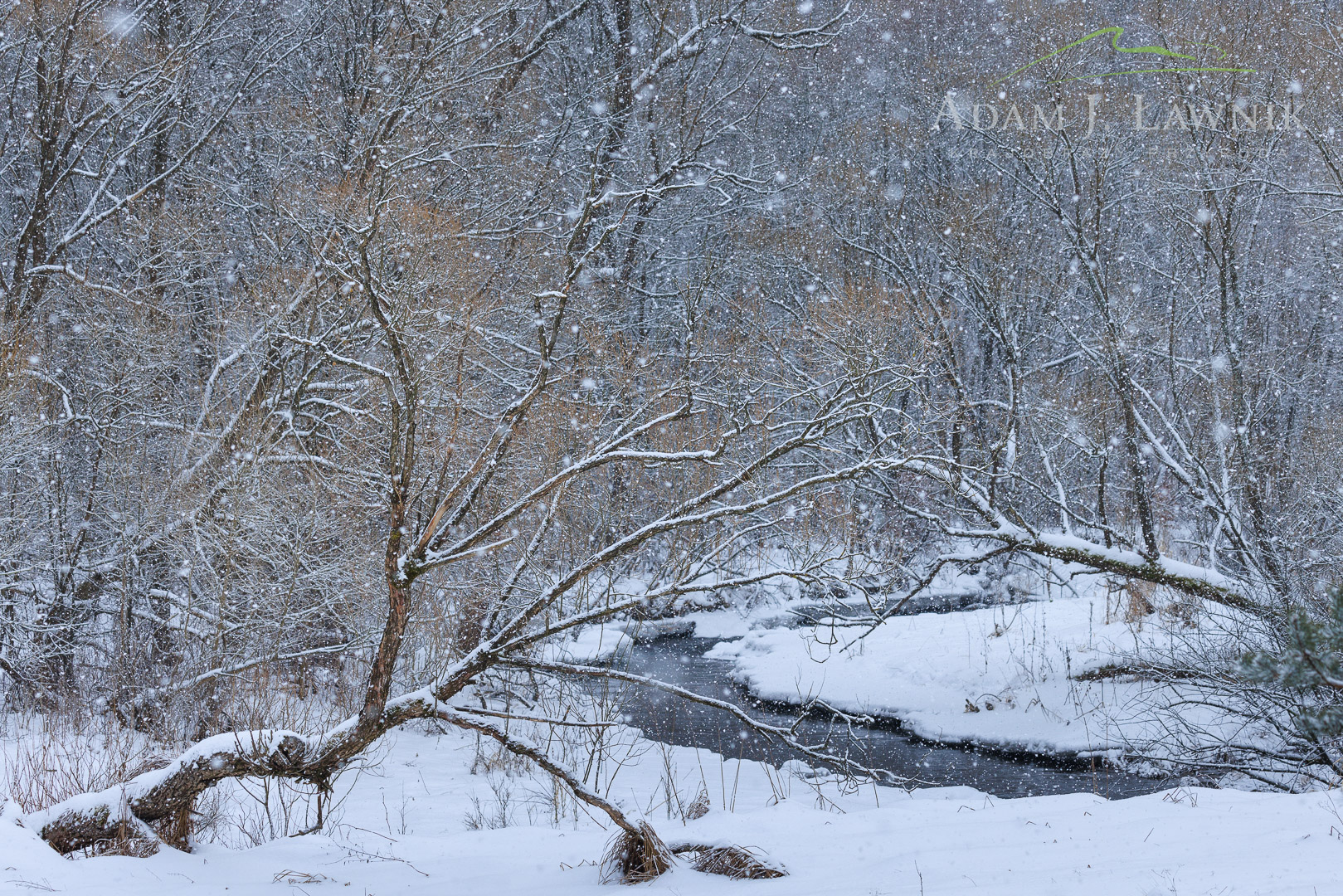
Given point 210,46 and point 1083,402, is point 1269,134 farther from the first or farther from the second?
point 210,46

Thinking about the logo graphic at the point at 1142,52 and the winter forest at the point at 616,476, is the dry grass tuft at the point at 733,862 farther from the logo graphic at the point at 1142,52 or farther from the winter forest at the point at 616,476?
the logo graphic at the point at 1142,52

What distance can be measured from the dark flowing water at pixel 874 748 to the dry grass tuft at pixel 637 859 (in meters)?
2.99

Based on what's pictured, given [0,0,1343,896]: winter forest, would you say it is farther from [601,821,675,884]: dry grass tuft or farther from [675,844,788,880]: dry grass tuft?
[675,844,788,880]: dry grass tuft

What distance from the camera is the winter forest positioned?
509cm

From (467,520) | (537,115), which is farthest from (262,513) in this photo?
(537,115)

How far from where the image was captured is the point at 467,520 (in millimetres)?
11203

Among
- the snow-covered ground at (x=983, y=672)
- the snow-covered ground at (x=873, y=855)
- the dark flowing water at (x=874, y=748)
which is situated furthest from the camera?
the snow-covered ground at (x=983, y=672)

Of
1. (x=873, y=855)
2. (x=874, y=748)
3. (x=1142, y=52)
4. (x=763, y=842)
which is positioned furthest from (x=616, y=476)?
(x=873, y=855)

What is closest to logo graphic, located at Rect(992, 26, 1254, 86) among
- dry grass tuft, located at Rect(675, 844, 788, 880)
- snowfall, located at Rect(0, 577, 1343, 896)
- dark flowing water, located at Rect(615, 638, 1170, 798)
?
snowfall, located at Rect(0, 577, 1343, 896)

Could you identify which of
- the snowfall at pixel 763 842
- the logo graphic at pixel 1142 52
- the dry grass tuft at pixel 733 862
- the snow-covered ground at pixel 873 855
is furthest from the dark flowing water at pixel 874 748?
the logo graphic at pixel 1142 52

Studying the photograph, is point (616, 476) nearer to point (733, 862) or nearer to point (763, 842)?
point (763, 842)

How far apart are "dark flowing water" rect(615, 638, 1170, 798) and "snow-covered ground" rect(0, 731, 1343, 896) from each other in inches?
77.8

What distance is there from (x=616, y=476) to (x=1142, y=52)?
10008mm

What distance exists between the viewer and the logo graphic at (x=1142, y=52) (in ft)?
35.1
